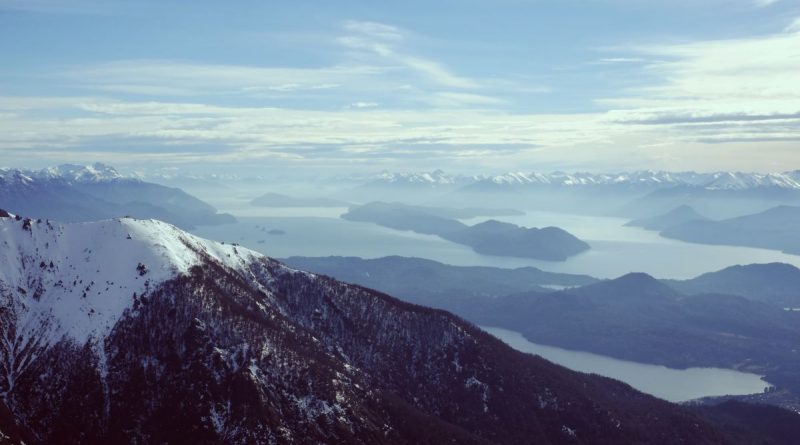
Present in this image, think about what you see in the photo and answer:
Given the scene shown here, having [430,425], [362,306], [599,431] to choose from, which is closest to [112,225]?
[362,306]

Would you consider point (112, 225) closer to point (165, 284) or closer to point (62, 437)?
point (165, 284)

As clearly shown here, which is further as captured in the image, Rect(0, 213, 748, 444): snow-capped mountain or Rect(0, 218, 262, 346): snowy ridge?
Rect(0, 218, 262, 346): snowy ridge

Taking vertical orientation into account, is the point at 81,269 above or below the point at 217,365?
above

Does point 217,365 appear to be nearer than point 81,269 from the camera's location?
Yes

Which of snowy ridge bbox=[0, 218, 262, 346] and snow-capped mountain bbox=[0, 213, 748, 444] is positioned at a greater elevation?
snowy ridge bbox=[0, 218, 262, 346]

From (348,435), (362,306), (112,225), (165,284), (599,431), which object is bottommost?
(599,431)
